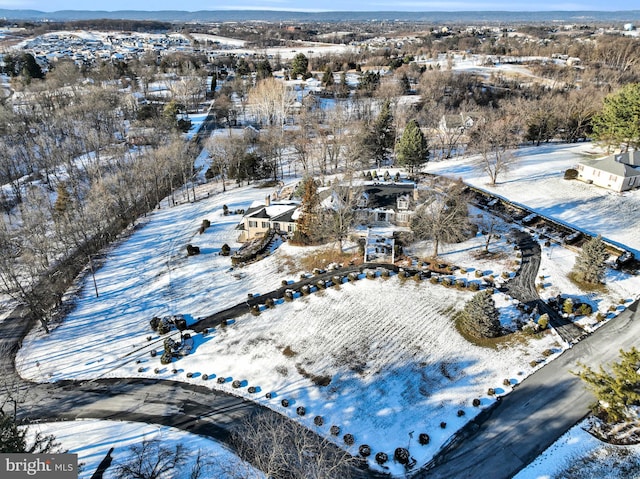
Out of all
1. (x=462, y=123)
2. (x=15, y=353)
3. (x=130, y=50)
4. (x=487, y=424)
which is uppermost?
(x=130, y=50)

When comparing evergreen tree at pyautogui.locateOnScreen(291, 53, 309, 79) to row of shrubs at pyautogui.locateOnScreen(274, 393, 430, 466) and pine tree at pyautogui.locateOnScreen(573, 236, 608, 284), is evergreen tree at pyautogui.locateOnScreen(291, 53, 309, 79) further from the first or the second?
row of shrubs at pyautogui.locateOnScreen(274, 393, 430, 466)

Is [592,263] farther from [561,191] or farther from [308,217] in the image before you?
[308,217]

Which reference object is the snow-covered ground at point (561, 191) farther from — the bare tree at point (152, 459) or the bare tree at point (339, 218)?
the bare tree at point (152, 459)

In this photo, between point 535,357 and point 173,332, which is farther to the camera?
point 173,332

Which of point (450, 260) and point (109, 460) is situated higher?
point (450, 260)

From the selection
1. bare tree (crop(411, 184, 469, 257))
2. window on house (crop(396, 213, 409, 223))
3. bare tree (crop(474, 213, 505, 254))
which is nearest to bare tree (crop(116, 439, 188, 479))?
bare tree (crop(411, 184, 469, 257))

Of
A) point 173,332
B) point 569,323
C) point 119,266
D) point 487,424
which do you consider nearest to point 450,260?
point 569,323

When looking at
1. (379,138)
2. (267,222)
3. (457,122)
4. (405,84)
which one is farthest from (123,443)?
(405,84)

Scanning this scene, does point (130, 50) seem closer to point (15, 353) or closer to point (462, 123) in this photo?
point (462, 123)
